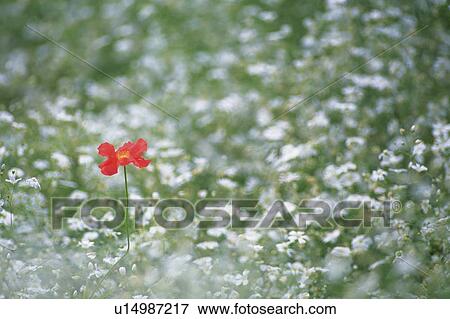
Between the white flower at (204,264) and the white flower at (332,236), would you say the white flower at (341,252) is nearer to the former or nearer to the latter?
the white flower at (332,236)

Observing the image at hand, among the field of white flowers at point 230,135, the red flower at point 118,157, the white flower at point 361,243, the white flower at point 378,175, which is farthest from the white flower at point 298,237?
the red flower at point 118,157

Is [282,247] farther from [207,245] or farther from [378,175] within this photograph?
[378,175]

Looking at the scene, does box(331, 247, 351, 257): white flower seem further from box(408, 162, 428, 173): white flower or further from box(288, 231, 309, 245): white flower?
box(408, 162, 428, 173): white flower

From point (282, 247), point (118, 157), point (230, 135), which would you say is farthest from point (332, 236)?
point (230, 135)

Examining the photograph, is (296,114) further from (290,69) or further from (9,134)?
(9,134)

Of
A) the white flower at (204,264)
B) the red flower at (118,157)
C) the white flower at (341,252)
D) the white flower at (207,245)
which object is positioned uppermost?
the red flower at (118,157)

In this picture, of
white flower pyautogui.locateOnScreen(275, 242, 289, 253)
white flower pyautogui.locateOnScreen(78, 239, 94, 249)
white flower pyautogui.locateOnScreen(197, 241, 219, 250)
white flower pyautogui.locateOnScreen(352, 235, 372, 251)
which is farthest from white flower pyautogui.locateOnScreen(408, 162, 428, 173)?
white flower pyautogui.locateOnScreen(78, 239, 94, 249)
